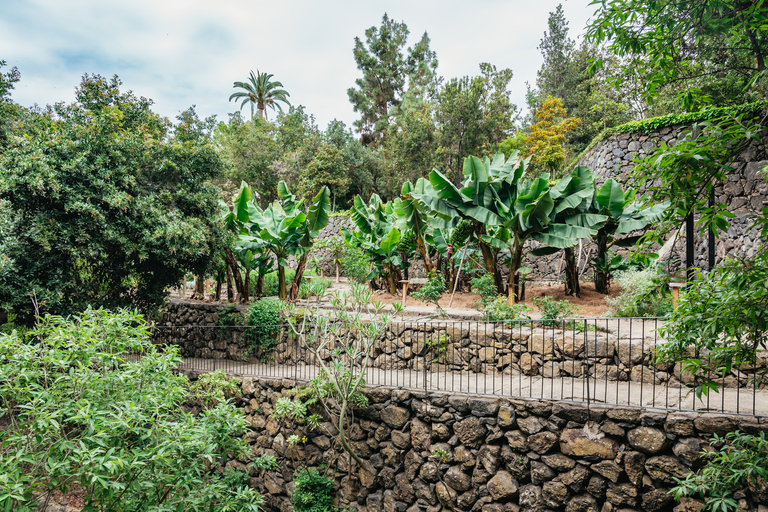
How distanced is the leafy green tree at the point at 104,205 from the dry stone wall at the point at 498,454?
4.49 meters

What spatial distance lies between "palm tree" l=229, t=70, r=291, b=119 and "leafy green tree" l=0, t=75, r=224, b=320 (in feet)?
86.0

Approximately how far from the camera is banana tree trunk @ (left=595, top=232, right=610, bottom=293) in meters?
9.93

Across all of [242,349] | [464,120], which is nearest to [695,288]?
[242,349]

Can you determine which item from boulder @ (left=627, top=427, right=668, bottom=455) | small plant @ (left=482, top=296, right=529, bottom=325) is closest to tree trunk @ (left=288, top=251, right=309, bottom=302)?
small plant @ (left=482, top=296, right=529, bottom=325)

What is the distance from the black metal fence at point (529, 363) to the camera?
576 centimetres

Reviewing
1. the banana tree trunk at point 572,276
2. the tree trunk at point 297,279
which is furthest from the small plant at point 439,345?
the tree trunk at point 297,279

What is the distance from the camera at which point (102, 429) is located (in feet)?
13.1

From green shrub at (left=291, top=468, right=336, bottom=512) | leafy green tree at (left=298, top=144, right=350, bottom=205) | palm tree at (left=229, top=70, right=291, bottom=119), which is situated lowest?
green shrub at (left=291, top=468, right=336, bottom=512)

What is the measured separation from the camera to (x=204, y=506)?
485 cm

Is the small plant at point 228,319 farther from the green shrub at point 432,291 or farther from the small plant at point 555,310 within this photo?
the small plant at point 555,310

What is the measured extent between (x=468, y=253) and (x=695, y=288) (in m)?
7.59

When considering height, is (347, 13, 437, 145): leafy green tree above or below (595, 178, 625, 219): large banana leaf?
above

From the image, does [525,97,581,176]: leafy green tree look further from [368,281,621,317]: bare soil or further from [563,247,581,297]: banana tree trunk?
[563,247,581,297]: banana tree trunk

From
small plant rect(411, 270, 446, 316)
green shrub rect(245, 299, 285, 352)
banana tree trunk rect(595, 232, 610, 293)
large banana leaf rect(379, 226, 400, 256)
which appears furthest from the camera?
large banana leaf rect(379, 226, 400, 256)
